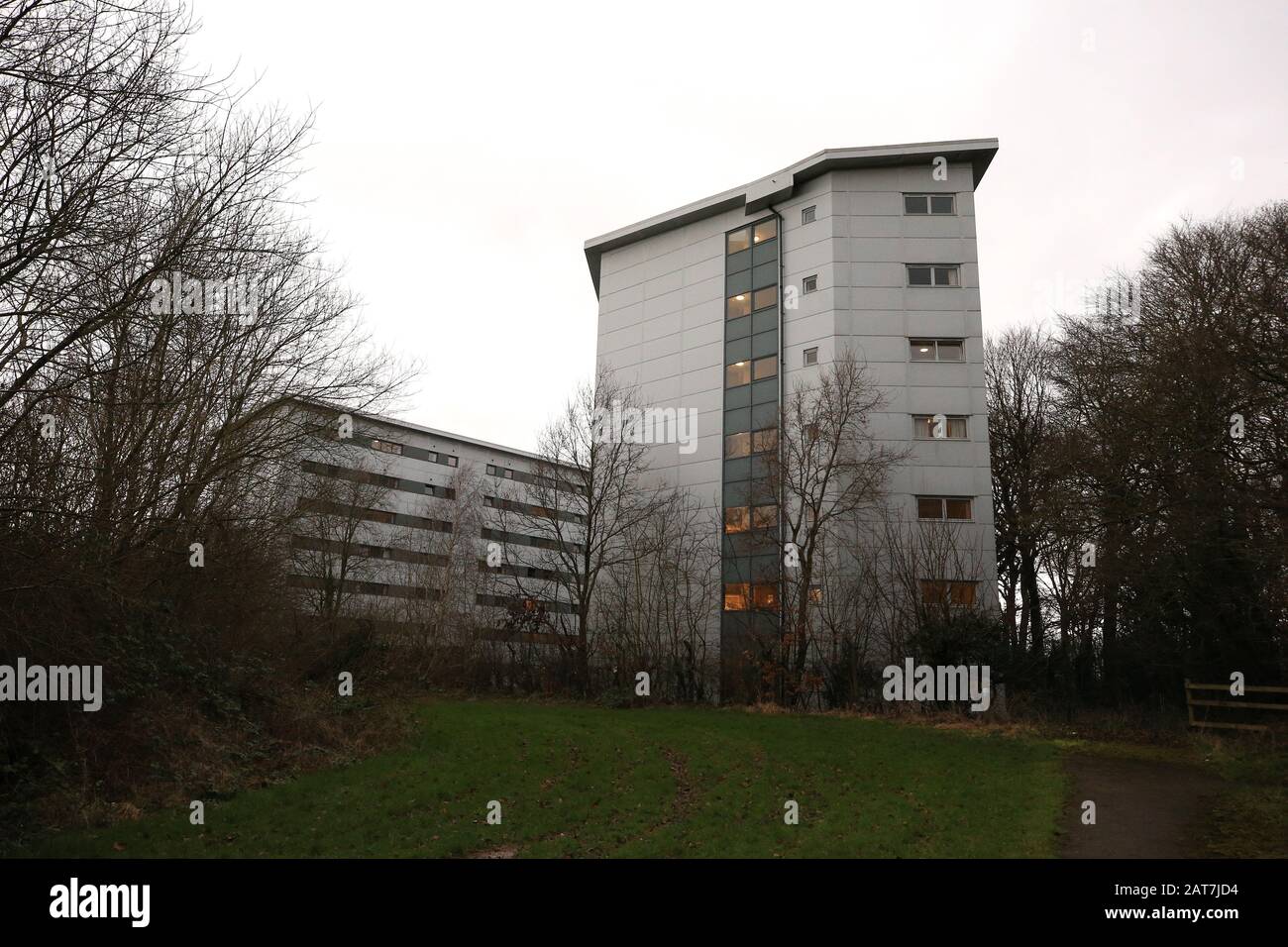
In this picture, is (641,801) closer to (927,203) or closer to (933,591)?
(933,591)

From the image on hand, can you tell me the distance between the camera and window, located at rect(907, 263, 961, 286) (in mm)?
34469

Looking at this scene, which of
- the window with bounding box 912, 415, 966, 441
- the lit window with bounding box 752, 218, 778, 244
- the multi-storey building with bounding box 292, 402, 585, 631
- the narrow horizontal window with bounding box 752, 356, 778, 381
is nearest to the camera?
the multi-storey building with bounding box 292, 402, 585, 631

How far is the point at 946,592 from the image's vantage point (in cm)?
2712

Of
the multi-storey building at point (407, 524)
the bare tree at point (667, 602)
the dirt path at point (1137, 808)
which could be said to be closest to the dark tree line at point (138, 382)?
the multi-storey building at point (407, 524)

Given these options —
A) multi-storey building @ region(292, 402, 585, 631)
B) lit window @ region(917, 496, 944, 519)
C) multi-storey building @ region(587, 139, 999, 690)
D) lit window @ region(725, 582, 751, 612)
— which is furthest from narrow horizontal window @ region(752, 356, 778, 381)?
multi-storey building @ region(292, 402, 585, 631)

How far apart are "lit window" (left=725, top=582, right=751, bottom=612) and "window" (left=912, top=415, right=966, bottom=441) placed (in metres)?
9.62

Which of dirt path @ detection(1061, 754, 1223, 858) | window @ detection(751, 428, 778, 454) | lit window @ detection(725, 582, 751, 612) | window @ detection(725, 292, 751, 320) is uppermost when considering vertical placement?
window @ detection(725, 292, 751, 320)

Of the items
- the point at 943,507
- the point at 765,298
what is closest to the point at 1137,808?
the point at 943,507

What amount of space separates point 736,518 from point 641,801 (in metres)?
22.7

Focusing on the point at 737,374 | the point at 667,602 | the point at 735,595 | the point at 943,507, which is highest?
the point at 737,374

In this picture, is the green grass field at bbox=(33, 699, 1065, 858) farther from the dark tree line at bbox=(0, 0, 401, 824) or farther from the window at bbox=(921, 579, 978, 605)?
the window at bbox=(921, 579, 978, 605)

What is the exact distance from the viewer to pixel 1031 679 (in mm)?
24359
